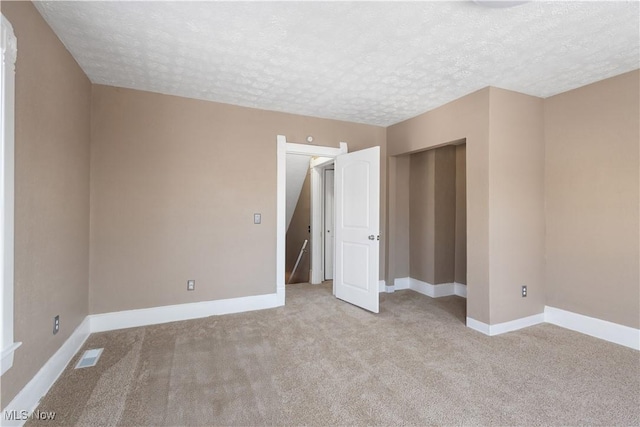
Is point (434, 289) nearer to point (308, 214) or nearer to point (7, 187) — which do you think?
point (308, 214)

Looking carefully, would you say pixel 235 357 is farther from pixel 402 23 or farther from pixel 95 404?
pixel 402 23

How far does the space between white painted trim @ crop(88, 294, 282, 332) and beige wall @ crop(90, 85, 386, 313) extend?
74 mm

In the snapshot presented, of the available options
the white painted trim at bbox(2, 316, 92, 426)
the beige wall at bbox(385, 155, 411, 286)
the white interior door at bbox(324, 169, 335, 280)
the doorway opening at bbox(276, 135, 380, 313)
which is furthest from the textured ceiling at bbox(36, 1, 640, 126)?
the white painted trim at bbox(2, 316, 92, 426)

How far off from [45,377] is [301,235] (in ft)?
15.1

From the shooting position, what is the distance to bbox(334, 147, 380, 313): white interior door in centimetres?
383

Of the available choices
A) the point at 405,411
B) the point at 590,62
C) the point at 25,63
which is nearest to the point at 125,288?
the point at 25,63

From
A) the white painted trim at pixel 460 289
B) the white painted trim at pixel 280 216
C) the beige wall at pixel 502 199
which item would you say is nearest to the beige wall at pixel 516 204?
the beige wall at pixel 502 199

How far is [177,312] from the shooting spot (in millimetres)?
3521

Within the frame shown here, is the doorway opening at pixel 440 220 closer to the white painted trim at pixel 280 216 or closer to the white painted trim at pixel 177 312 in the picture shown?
the white painted trim at pixel 280 216

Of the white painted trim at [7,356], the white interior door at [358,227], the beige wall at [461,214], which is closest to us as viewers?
the white painted trim at [7,356]

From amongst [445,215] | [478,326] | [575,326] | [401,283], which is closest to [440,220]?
[445,215]

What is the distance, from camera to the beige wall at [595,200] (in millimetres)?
2873

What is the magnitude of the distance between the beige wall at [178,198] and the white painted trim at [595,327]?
128 inches

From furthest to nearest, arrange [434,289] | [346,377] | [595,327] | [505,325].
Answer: [434,289], [505,325], [595,327], [346,377]
